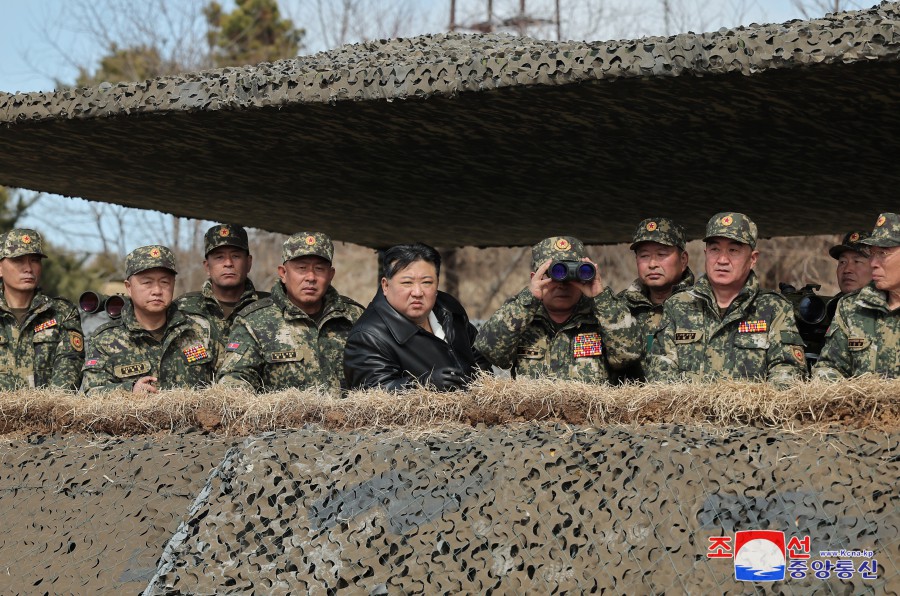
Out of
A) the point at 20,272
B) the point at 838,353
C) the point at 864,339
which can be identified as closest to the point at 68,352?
the point at 20,272

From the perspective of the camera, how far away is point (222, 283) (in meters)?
6.19

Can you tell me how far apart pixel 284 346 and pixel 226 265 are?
826 millimetres

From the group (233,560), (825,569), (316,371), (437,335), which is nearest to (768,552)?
(825,569)

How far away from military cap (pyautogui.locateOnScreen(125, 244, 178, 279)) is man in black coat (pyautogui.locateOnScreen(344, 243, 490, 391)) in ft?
4.53

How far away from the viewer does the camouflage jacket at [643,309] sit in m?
5.25

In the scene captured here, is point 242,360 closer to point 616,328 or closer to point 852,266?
point 616,328

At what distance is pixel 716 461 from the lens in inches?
135

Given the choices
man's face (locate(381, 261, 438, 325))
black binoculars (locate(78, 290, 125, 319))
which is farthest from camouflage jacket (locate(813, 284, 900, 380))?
black binoculars (locate(78, 290, 125, 319))

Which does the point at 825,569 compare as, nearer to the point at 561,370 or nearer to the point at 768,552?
the point at 768,552

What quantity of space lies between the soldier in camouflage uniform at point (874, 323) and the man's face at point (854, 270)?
1338 mm

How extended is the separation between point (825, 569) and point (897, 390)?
27.6 inches

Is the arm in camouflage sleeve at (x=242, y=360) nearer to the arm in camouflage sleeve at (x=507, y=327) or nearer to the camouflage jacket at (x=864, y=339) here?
the arm in camouflage sleeve at (x=507, y=327)

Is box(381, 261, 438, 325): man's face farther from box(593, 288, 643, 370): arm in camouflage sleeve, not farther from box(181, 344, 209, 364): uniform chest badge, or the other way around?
box(181, 344, 209, 364): uniform chest badge

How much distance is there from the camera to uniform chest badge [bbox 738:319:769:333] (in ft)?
15.6
